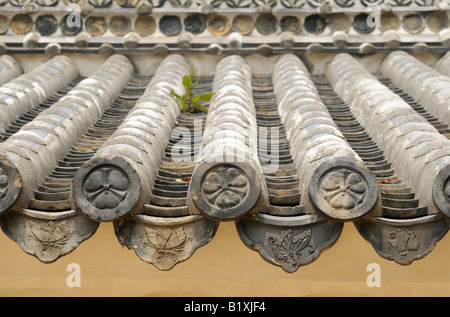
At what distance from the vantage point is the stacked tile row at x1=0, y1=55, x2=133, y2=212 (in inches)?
153

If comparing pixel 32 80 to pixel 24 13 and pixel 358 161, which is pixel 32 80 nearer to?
pixel 24 13

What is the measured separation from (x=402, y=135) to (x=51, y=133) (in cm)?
256

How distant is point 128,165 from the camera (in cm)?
382

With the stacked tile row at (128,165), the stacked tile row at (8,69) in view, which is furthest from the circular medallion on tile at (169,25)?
the stacked tile row at (128,165)

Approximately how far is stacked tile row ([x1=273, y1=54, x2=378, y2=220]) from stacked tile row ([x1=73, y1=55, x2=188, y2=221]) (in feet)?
3.18

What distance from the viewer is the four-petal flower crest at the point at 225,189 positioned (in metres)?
3.74

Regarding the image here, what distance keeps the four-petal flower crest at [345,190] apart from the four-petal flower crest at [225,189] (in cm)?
45

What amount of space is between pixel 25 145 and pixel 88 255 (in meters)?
0.84

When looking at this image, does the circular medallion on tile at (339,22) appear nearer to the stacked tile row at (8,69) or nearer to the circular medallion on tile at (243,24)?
the circular medallion on tile at (243,24)

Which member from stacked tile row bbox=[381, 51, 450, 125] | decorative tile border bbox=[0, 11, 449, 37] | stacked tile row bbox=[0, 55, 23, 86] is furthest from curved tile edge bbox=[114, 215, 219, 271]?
decorative tile border bbox=[0, 11, 449, 37]

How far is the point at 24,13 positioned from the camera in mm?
8016

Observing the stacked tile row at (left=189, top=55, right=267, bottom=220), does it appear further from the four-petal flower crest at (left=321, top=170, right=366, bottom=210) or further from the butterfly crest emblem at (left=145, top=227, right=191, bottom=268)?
the four-petal flower crest at (left=321, top=170, right=366, bottom=210)

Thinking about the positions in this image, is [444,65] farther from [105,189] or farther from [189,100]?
[105,189]
